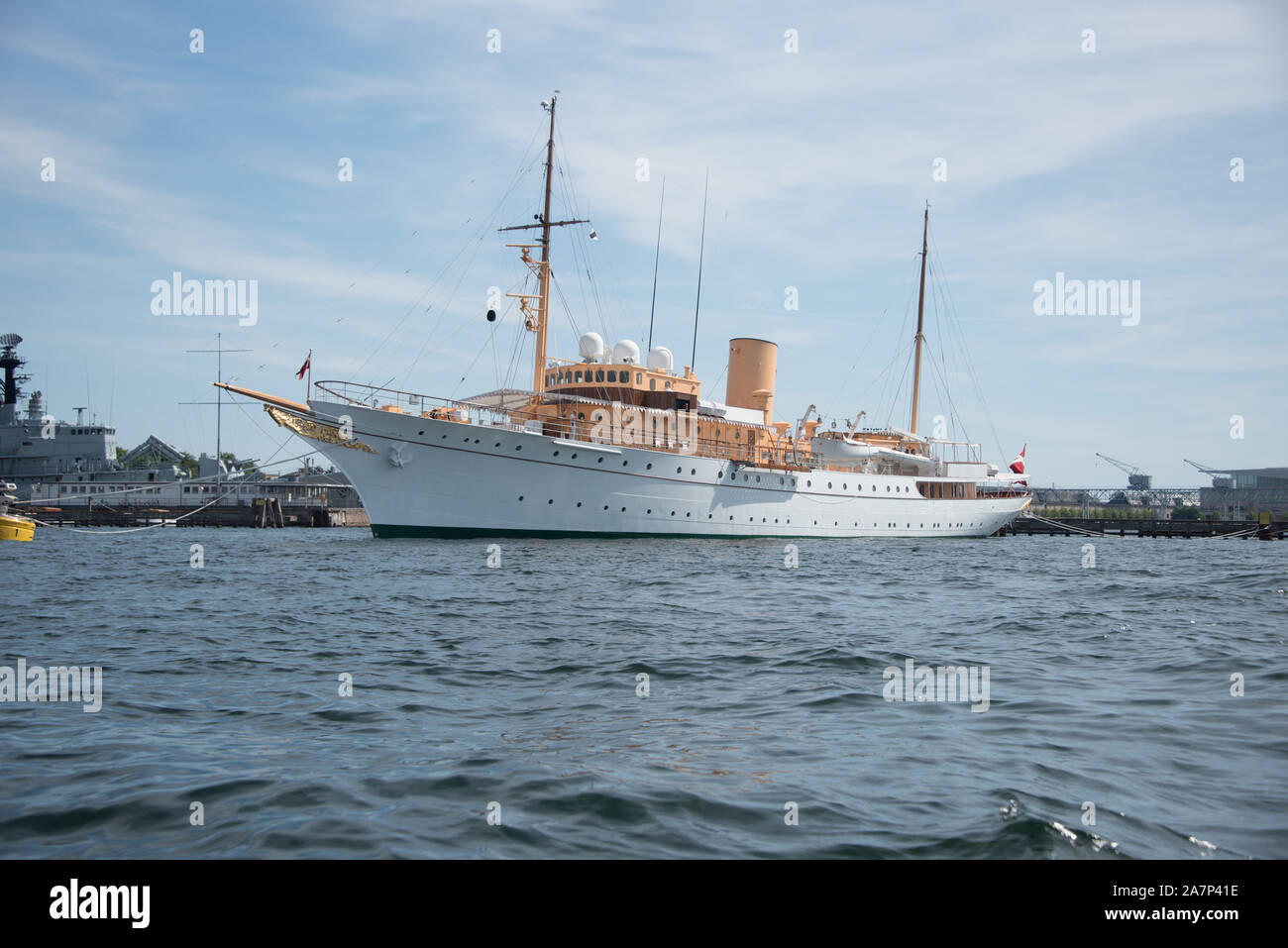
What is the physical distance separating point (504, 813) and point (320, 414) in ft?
88.0

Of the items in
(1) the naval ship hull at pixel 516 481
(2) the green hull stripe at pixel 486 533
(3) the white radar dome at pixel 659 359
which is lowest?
(2) the green hull stripe at pixel 486 533

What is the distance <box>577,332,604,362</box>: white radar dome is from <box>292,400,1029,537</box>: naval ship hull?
23.1 feet

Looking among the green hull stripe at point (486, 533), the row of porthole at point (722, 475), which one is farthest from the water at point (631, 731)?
the row of porthole at point (722, 475)

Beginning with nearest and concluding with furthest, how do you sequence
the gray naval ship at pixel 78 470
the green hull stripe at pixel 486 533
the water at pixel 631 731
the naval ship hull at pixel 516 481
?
the water at pixel 631 731, the naval ship hull at pixel 516 481, the green hull stripe at pixel 486 533, the gray naval ship at pixel 78 470

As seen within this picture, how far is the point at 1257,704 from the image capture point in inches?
300

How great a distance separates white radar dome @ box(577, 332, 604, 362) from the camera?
37.8 m

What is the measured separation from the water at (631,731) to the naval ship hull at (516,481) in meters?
14.8

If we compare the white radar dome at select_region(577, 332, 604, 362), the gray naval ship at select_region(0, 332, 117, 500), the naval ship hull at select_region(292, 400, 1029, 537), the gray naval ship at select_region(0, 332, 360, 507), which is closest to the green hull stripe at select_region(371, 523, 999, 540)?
the naval ship hull at select_region(292, 400, 1029, 537)

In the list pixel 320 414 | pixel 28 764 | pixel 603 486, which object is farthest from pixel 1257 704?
pixel 320 414

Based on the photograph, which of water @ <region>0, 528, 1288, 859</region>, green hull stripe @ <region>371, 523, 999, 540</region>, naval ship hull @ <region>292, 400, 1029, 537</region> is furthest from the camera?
green hull stripe @ <region>371, 523, 999, 540</region>

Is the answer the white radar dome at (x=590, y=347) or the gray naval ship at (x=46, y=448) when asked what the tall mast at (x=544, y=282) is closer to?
the white radar dome at (x=590, y=347)

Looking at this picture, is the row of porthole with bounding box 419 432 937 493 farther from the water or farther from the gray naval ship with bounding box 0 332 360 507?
the gray naval ship with bounding box 0 332 360 507

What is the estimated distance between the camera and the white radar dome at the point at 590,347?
3784cm

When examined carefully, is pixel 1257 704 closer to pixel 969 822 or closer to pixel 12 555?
pixel 969 822
